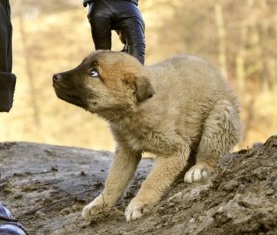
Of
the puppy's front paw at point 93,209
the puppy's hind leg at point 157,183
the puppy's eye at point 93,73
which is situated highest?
the puppy's eye at point 93,73

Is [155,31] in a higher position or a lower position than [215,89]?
higher

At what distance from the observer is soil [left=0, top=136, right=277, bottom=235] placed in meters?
2.72

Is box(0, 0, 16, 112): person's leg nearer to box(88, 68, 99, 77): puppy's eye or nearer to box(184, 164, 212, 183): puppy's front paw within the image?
box(88, 68, 99, 77): puppy's eye

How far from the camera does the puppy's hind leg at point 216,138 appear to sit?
3930mm

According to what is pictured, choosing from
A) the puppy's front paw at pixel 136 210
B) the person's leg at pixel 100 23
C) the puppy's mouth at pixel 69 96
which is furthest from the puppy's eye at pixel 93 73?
the puppy's front paw at pixel 136 210

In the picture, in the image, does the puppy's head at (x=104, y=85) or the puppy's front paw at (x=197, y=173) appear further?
the puppy's front paw at (x=197, y=173)

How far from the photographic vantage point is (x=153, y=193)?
12.0 feet

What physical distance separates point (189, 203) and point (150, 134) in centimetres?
51

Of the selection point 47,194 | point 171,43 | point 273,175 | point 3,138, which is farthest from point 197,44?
point 273,175

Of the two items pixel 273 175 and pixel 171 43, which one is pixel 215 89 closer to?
pixel 273 175

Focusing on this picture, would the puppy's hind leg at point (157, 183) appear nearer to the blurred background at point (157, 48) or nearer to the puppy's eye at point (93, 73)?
the puppy's eye at point (93, 73)

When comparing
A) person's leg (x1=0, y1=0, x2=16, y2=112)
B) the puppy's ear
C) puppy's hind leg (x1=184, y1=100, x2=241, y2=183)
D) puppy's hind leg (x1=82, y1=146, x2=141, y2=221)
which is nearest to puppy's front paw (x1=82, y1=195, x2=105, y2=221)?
puppy's hind leg (x1=82, y1=146, x2=141, y2=221)

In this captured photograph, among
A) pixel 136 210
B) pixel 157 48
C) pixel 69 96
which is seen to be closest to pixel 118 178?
pixel 136 210

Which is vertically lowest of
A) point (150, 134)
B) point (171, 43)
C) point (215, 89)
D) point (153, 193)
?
point (153, 193)
